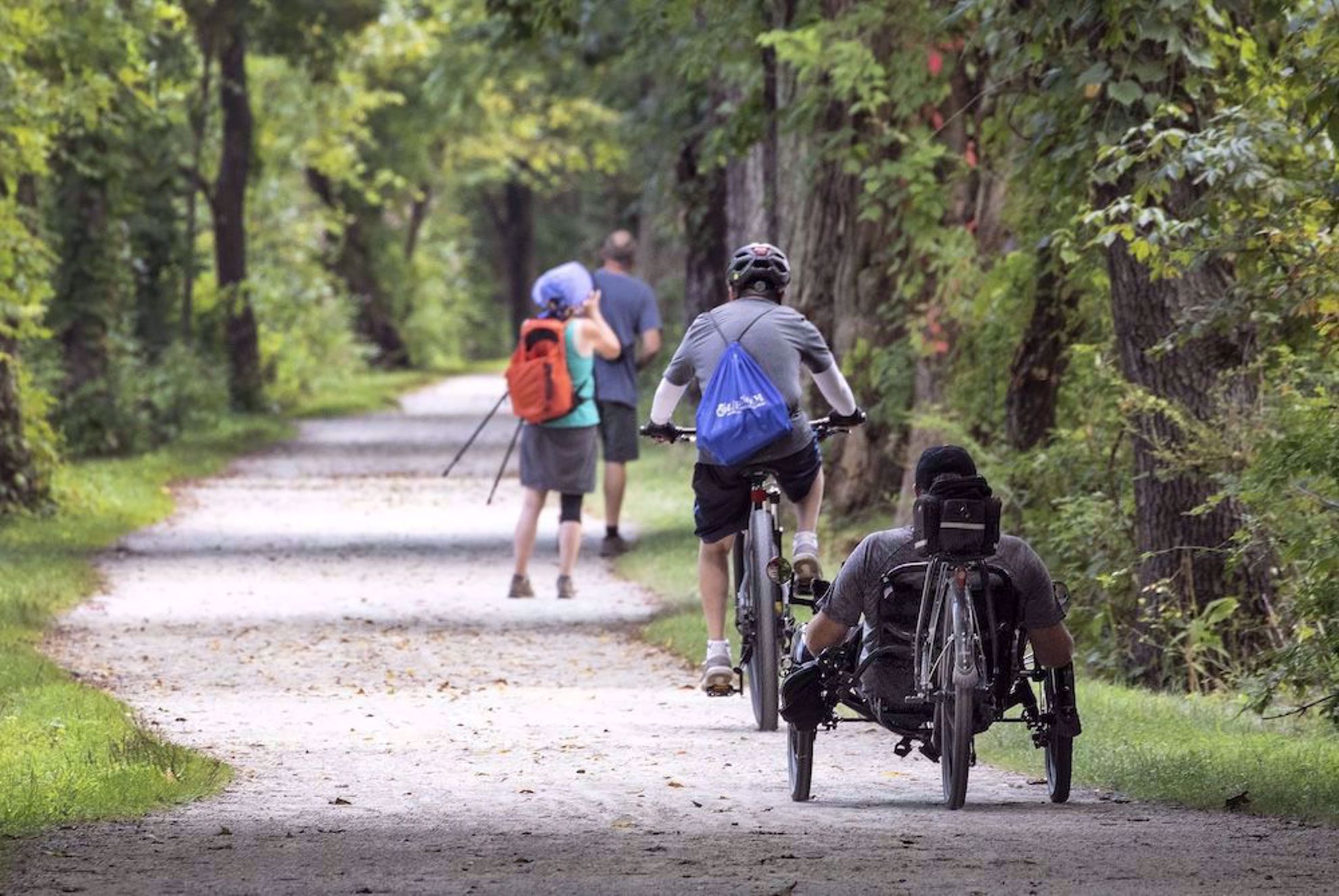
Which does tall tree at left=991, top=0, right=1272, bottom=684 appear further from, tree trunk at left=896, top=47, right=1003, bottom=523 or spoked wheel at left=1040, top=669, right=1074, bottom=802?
tree trunk at left=896, top=47, right=1003, bottom=523

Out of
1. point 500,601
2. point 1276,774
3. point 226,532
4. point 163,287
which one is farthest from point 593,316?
point 163,287

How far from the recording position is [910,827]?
316 inches

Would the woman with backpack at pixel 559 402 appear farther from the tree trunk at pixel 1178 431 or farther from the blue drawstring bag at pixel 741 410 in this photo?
the blue drawstring bag at pixel 741 410

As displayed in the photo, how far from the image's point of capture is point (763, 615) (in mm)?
10703

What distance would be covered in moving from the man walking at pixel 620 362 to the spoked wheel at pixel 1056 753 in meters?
10.1

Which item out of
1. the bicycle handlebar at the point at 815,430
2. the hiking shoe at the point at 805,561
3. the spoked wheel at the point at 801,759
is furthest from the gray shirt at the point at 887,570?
the bicycle handlebar at the point at 815,430

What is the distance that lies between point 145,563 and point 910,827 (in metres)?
11.5

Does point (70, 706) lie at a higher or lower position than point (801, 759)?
lower

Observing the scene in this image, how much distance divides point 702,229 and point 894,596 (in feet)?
79.6

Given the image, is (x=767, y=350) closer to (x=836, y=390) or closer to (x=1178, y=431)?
(x=836, y=390)

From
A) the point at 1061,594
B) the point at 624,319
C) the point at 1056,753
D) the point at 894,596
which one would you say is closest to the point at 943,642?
the point at 894,596

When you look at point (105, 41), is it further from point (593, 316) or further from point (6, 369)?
point (593, 316)

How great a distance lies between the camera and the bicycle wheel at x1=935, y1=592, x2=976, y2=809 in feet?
27.0

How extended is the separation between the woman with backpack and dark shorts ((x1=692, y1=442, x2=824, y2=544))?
4791 mm
